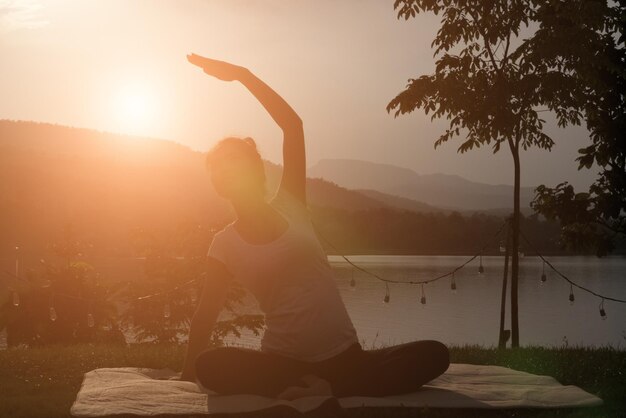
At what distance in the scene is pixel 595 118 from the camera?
45.5 ft

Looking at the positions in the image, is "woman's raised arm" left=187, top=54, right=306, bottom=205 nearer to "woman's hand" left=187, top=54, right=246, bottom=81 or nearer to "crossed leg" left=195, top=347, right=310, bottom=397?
"woman's hand" left=187, top=54, right=246, bottom=81

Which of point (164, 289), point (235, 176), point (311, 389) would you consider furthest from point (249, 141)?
point (164, 289)

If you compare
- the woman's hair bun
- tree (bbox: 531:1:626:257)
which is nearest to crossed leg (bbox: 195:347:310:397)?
the woman's hair bun

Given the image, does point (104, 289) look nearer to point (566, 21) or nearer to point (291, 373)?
Answer: point (566, 21)

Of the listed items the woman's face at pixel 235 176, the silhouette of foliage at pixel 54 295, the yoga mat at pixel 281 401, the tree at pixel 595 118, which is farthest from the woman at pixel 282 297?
the silhouette of foliage at pixel 54 295

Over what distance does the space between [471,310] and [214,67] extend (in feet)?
246

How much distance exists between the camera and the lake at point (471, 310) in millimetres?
54344

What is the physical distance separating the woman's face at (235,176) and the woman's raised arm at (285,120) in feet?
1.15

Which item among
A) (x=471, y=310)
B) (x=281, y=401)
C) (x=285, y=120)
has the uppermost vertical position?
(x=285, y=120)

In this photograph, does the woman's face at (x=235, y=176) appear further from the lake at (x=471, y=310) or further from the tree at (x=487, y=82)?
the lake at (x=471, y=310)

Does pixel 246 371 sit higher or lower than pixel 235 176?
lower

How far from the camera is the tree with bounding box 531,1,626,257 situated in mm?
12336

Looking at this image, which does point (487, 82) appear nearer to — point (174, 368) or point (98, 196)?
point (174, 368)

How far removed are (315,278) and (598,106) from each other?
32.6 feet
